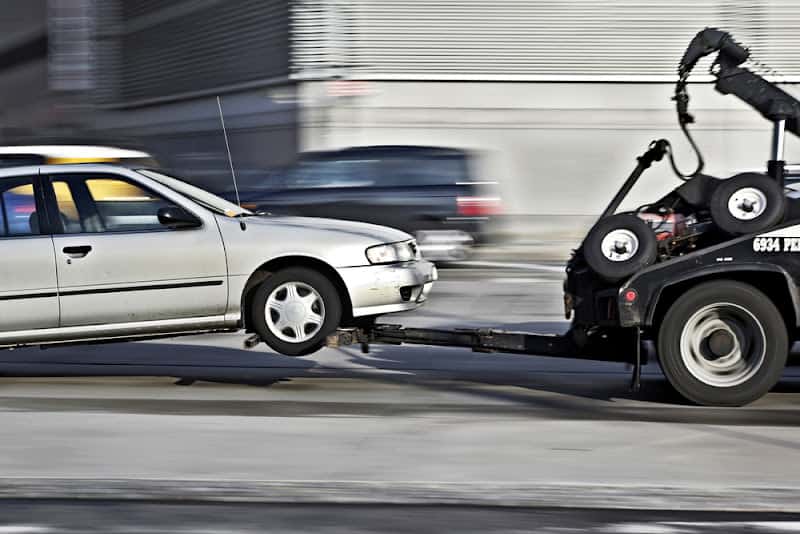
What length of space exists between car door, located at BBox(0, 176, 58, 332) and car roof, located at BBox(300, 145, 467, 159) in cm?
939

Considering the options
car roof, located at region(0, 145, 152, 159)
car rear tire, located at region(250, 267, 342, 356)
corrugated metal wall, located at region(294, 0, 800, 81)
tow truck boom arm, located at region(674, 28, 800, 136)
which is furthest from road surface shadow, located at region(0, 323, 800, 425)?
corrugated metal wall, located at region(294, 0, 800, 81)

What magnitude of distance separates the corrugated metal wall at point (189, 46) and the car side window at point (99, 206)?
20597 millimetres

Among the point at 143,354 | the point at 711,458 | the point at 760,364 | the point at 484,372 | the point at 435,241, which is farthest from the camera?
the point at 435,241

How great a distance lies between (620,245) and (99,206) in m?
3.43

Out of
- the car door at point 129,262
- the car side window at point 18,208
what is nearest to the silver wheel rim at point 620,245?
the car door at point 129,262

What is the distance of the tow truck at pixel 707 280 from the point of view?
25.2ft

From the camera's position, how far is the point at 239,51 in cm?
3120

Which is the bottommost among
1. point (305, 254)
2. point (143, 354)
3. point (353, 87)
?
point (143, 354)

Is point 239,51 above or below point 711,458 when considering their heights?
above

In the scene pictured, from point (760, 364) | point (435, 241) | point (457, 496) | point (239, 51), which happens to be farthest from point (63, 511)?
point (239, 51)

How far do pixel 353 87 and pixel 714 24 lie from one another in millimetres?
7634

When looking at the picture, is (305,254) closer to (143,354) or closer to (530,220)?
(143,354)

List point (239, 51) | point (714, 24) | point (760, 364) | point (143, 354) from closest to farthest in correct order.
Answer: point (760, 364) → point (143, 354) → point (714, 24) → point (239, 51)

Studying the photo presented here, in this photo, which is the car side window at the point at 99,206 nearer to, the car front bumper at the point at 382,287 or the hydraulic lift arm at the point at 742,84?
the car front bumper at the point at 382,287
